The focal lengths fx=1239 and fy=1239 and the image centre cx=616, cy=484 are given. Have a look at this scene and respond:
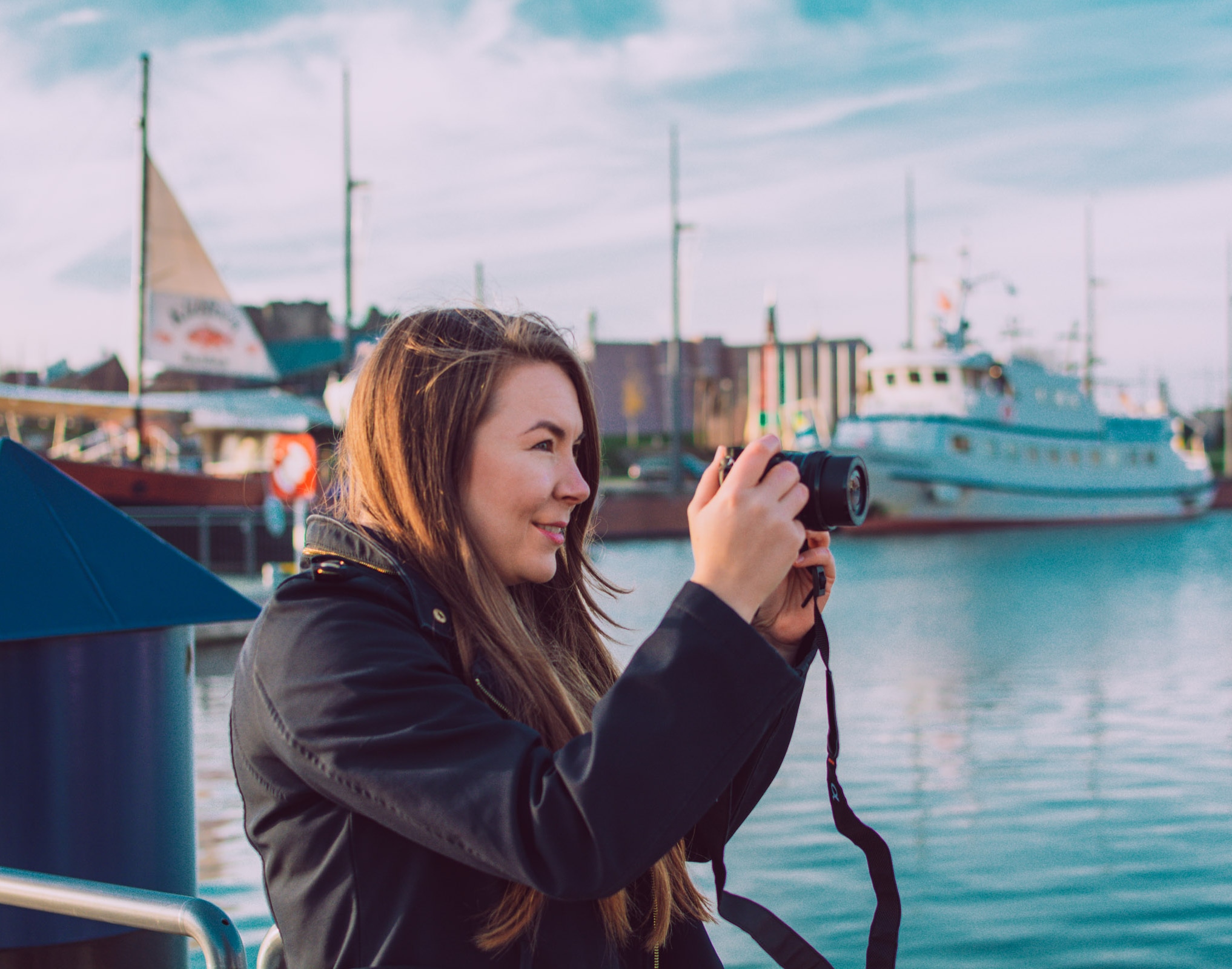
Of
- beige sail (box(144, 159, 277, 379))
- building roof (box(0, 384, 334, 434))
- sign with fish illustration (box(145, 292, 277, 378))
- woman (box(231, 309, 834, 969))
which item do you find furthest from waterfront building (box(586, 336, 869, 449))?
woman (box(231, 309, 834, 969))

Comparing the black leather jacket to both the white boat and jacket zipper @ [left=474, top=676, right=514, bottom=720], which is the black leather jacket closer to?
jacket zipper @ [left=474, top=676, right=514, bottom=720]

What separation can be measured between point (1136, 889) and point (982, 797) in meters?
1.38

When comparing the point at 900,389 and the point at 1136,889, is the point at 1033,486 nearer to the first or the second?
the point at 900,389

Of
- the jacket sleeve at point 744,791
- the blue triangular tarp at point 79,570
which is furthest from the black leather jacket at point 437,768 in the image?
the blue triangular tarp at point 79,570

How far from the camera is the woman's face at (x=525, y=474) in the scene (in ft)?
4.43

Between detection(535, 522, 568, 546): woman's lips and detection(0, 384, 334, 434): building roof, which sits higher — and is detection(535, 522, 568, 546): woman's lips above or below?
below

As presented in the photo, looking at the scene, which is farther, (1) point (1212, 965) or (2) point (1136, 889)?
(2) point (1136, 889)

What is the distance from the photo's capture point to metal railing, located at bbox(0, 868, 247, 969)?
1.39 m

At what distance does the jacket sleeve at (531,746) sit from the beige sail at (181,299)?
23.0 metres

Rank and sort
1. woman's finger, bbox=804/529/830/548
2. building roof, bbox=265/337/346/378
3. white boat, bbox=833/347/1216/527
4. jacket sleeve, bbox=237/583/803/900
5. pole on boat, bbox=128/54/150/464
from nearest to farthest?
1. jacket sleeve, bbox=237/583/803/900
2. woman's finger, bbox=804/529/830/548
3. pole on boat, bbox=128/54/150/464
4. white boat, bbox=833/347/1216/527
5. building roof, bbox=265/337/346/378

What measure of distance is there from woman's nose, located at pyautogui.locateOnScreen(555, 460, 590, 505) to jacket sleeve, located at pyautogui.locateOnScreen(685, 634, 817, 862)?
0.32 metres

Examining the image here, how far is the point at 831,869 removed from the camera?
5.05 meters

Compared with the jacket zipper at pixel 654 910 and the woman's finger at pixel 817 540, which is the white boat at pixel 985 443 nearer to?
the woman's finger at pixel 817 540

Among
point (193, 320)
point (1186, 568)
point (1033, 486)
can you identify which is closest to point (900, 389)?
point (1033, 486)
